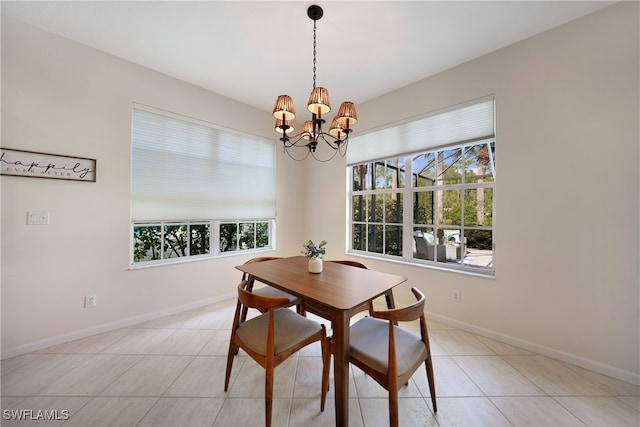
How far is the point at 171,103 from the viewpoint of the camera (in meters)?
2.82

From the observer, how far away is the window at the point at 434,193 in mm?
2496

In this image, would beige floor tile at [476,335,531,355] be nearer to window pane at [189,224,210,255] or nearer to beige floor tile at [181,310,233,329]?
beige floor tile at [181,310,233,329]

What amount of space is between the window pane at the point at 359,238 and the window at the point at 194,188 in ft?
4.40

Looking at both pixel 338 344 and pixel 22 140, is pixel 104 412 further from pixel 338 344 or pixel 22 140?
pixel 22 140

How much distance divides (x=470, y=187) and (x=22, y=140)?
4.21m

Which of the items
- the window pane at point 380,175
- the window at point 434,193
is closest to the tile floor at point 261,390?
the window at point 434,193

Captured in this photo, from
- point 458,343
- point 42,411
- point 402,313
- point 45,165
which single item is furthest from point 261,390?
point 45,165

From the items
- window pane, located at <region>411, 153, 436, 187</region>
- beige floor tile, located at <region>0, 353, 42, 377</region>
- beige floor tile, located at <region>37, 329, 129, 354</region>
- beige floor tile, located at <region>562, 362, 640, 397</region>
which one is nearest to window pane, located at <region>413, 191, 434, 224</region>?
window pane, located at <region>411, 153, 436, 187</region>

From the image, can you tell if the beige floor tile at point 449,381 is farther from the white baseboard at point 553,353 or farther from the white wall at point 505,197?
the white wall at point 505,197

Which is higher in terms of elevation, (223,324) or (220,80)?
(220,80)

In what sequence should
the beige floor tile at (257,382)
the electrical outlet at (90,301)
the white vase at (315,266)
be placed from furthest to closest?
the electrical outlet at (90,301), the white vase at (315,266), the beige floor tile at (257,382)

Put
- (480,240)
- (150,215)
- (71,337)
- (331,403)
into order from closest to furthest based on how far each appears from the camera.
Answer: (331,403), (71,337), (480,240), (150,215)

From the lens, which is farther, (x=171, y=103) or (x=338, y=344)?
(x=171, y=103)

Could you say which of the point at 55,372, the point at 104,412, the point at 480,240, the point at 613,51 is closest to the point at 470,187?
the point at 480,240
